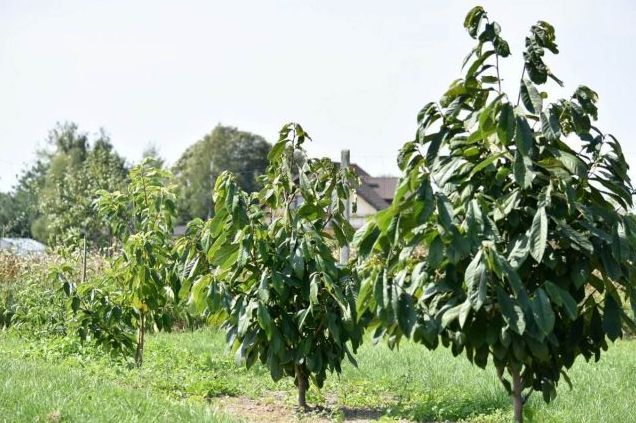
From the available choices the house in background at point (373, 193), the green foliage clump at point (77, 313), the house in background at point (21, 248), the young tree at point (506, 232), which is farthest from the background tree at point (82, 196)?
the young tree at point (506, 232)

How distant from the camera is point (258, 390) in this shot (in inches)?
267

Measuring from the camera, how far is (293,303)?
5.88 metres

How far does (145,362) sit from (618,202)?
5013 millimetres

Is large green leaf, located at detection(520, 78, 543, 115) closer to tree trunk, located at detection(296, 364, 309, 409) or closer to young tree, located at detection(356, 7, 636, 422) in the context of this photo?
young tree, located at detection(356, 7, 636, 422)

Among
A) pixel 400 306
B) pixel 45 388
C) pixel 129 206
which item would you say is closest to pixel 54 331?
pixel 129 206

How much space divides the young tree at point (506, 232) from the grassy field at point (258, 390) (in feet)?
3.08

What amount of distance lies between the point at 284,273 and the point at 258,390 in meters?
1.57

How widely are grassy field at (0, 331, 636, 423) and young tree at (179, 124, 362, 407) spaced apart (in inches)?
19.0

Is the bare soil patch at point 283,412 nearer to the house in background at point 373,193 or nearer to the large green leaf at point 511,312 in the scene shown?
the large green leaf at point 511,312

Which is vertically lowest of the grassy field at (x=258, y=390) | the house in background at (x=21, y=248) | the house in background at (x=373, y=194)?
the grassy field at (x=258, y=390)

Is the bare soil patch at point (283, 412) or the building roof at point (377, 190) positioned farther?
the building roof at point (377, 190)

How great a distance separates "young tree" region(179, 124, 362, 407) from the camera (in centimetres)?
552

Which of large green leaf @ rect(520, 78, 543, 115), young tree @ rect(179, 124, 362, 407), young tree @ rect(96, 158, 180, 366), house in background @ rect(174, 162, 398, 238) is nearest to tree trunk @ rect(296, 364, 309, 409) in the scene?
young tree @ rect(179, 124, 362, 407)

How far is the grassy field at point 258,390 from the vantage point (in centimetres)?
518
